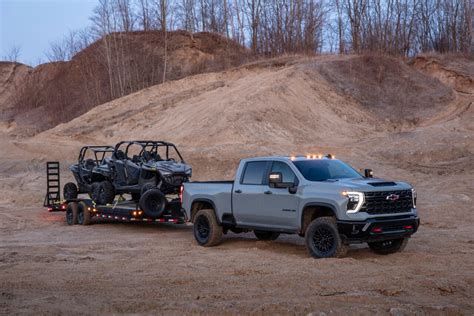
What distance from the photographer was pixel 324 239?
1140 cm

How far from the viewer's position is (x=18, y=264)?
37.3 feet

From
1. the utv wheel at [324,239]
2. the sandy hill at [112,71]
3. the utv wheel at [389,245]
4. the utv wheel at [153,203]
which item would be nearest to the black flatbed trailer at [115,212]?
the utv wheel at [153,203]

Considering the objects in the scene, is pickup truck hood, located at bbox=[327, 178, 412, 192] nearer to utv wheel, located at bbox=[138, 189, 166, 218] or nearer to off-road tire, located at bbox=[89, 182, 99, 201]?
utv wheel, located at bbox=[138, 189, 166, 218]

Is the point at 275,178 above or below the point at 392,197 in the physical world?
above

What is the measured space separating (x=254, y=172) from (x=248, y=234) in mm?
2882

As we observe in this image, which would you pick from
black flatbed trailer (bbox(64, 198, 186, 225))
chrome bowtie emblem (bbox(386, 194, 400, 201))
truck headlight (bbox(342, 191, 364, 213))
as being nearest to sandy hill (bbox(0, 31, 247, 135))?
black flatbed trailer (bbox(64, 198, 186, 225))

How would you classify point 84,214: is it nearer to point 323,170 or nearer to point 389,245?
point 323,170

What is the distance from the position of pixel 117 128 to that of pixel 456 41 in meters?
30.2

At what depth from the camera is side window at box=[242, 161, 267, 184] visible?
509 inches

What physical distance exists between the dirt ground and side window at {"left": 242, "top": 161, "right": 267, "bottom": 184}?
133 centimetres

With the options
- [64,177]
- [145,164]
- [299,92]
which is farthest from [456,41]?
[145,164]

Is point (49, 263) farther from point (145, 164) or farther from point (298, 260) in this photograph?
point (145, 164)

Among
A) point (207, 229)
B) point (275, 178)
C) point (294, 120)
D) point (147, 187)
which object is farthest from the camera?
point (294, 120)

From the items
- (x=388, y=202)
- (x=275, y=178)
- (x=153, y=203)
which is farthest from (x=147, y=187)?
(x=388, y=202)
